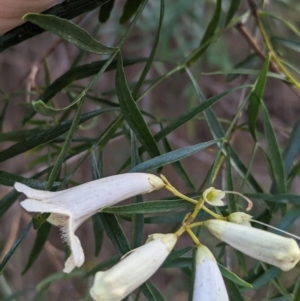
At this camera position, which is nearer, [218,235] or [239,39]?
[218,235]

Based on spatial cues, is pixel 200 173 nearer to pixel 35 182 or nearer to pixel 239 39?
pixel 239 39

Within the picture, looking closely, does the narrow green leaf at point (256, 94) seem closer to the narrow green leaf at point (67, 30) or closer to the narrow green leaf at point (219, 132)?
→ the narrow green leaf at point (219, 132)

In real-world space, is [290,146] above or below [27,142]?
below

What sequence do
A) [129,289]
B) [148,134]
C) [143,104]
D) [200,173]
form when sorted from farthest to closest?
[200,173], [143,104], [148,134], [129,289]

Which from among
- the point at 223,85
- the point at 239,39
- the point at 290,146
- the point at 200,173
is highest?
the point at 290,146

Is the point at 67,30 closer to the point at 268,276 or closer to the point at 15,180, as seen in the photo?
the point at 15,180

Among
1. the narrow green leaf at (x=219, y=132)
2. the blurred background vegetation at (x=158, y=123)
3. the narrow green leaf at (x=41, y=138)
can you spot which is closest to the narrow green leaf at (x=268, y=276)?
the blurred background vegetation at (x=158, y=123)

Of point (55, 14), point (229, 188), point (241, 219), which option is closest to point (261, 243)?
point (241, 219)

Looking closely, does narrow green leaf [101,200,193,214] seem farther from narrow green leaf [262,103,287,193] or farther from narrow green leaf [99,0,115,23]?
narrow green leaf [99,0,115,23]

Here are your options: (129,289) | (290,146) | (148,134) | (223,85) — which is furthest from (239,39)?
(129,289)
